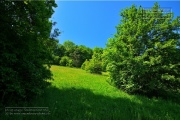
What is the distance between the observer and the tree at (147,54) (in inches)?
503

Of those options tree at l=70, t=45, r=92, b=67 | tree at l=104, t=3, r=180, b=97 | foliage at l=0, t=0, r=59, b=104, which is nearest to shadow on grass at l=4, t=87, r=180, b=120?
foliage at l=0, t=0, r=59, b=104

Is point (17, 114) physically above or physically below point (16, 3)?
below

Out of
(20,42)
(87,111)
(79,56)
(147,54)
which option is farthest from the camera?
(79,56)

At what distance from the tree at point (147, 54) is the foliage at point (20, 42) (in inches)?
309

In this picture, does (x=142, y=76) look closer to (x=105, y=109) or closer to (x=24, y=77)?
(x=105, y=109)

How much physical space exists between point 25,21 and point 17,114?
3720 mm

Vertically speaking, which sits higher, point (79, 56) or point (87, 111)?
point (79, 56)

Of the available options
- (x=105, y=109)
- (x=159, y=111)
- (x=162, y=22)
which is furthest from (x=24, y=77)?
(x=162, y=22)

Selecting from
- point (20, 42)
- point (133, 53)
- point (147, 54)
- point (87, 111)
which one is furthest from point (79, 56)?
point (20, 42)

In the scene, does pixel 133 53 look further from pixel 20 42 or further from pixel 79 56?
pixel 79 56

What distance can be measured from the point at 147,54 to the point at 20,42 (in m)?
9.76

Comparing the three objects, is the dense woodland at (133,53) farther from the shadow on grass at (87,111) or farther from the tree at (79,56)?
the tree at (79,56)

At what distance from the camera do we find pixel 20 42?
287 inches

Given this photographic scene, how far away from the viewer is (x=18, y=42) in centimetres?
726
